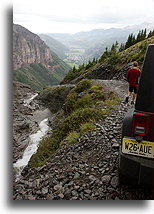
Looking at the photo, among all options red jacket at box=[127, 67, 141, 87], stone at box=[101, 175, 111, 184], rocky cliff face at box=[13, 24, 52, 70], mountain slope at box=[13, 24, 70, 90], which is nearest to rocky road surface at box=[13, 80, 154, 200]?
stone at box=[101, 175, 111, 184]

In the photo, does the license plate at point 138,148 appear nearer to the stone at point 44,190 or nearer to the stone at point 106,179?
the stone at point 106,179

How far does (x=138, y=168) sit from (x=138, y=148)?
43 cm

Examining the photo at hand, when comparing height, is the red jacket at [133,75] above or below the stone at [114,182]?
above

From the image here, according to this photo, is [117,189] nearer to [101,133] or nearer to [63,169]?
[63,169]

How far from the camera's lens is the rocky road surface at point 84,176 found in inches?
158

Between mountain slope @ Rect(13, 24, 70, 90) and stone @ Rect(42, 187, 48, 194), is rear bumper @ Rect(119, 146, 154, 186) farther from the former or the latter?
mountain slope @ Rect(13, 24, 70, 90)

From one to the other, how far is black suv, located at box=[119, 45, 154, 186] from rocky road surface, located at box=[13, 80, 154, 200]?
2.45 ft

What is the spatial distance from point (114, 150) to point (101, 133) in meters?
1.13

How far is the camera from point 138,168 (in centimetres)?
319

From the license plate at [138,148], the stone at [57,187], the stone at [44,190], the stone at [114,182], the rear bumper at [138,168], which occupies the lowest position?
the stone at [44,190]

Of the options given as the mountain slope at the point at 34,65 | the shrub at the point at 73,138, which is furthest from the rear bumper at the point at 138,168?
the mountain slope at the point at 34,65

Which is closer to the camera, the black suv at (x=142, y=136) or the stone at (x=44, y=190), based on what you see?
the black suv at (x=142, y=136)

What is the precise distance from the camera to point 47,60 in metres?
200

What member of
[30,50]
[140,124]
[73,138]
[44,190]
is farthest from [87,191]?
[30,50]
